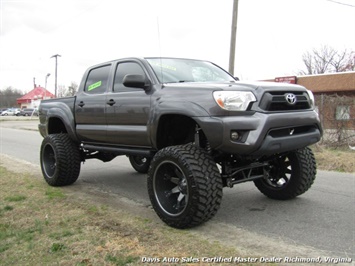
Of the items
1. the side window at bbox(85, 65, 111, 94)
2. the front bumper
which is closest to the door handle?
the side window at bbox(85, 65, 111, 94)

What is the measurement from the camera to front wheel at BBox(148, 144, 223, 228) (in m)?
3.83

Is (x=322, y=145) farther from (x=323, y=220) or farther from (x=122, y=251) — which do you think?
(x=122, y=251)

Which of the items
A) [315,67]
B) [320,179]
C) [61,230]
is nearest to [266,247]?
[61,230]

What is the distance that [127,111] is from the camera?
4887mm

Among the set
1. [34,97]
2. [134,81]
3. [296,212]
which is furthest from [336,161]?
[34,97]

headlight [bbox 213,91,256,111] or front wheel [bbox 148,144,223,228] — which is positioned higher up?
headlight [bbox 213,91,256,111]

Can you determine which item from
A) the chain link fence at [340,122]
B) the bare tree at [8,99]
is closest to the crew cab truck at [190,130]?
the chain link fence at [340,122]

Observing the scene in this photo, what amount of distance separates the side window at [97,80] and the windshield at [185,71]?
96 centimetres

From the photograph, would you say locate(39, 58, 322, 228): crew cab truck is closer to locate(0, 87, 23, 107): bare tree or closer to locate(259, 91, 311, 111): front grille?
locate(259, 91, 311, 111): front grille

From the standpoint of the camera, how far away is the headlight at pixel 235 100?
149 inches

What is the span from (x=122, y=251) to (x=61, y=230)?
0.98m

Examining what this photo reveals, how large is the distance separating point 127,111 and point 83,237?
5.79 feet

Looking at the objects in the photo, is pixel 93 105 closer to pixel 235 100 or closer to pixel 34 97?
pixel 235 100

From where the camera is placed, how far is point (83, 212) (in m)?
4.70
